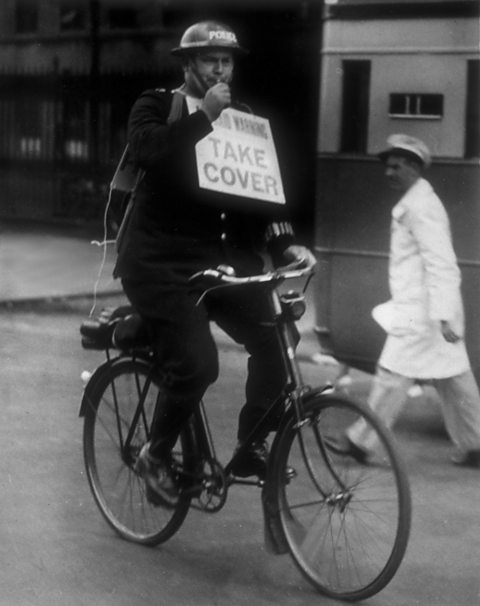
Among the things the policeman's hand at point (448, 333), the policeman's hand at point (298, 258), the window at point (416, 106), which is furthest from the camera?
the window at point (416, 106)

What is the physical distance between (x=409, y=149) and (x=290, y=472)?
8.04ft

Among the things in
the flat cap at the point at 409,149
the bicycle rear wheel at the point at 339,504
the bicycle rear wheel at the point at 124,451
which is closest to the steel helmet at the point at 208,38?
the bicycle rear wheel at the point at 124,451

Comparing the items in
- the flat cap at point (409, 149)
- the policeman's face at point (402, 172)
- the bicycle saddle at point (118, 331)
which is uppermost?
the flat cap at point (409, 149)

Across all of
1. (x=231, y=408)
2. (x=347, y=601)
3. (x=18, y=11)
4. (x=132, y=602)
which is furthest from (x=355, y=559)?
(x=18, y=11)

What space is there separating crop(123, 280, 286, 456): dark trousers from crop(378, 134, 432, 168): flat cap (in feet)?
6.69

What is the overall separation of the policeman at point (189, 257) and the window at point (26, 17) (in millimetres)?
22582

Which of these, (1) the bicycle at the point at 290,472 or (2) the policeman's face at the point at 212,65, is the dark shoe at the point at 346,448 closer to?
(1) the bicycle at the point at 290,472

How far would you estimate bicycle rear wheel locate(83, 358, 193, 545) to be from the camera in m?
5.16

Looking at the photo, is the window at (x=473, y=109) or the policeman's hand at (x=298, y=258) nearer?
the policeman's hand at (x=298, y=258)

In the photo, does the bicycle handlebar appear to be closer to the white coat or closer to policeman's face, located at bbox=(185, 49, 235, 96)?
policeman's face, located at bbox=(185, 49, 235, 96)

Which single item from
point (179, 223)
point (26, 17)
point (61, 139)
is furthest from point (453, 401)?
point (26, 17)

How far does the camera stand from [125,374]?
5.25 meters

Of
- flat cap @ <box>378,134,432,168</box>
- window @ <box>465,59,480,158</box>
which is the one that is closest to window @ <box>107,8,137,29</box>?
window @ <box>465,59,480,158</box>

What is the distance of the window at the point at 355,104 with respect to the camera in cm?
751
